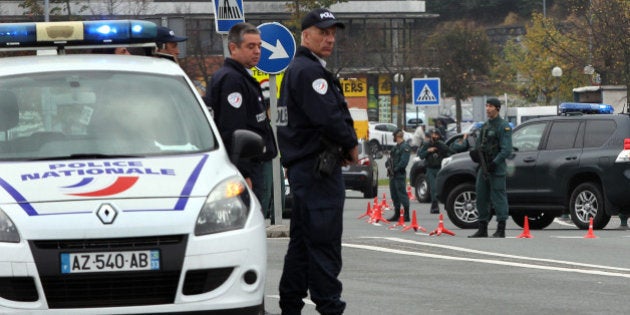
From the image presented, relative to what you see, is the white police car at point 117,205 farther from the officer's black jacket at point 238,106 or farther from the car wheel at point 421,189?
the car wheel at point 421,189

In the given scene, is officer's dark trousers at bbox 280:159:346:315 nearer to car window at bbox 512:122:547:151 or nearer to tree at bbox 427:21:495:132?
car window at bbox 512:122:547:151

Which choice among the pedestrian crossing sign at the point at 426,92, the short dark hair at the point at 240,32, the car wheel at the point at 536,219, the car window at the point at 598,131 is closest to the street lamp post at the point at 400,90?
the pedestrian crossing sign at the point at 426,92

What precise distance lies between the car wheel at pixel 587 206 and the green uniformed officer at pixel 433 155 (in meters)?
6.52

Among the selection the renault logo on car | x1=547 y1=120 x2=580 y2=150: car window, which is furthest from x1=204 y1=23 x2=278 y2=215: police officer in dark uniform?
x1=547 y1=120 x2=580 y2=150: car window

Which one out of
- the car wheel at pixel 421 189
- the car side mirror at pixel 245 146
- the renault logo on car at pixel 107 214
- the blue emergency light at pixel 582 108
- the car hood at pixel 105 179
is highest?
the car side mirror at pixel 245 146

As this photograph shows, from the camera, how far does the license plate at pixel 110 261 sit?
24.1ft

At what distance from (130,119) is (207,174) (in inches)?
34.7

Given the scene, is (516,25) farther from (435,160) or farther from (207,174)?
(207,174)

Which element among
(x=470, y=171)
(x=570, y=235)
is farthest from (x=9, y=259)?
(x=470, y=171)

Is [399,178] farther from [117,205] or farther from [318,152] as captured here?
[117,205]

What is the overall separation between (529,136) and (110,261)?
14.9 meters

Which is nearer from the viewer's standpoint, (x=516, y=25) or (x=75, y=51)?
(x=75, y=51)

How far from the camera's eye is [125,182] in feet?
25.2

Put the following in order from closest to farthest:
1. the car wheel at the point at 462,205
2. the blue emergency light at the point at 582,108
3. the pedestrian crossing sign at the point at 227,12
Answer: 1. the pedestrian crossing sign at the point at 227,12
2. the car wheel at the point at 462,205
3. the blue emergency light at the point at 582,108
